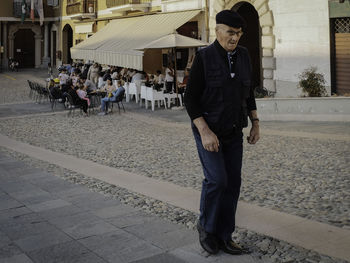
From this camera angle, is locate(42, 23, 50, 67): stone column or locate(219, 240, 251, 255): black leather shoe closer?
locate(219, 240, 251, 255): black leather shoe

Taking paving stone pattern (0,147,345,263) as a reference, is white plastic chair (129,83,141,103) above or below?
above

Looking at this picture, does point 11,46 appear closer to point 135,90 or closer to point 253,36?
point 135,90

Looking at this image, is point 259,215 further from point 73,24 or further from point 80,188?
point 73,24

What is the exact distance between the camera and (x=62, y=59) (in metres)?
36.4

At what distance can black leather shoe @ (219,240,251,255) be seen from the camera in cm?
386

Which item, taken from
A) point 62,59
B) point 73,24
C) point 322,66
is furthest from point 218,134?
point 62,59

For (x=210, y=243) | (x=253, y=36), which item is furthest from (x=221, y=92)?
(x=253, y=36)

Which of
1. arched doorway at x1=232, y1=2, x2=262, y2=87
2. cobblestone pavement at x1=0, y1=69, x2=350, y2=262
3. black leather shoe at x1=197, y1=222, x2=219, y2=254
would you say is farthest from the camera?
arched doorway at x1=232, y1=2, x2=262, y2=87

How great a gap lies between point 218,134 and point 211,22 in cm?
1563

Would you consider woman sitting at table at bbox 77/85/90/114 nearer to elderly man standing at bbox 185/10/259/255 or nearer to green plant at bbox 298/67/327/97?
green plant at bbox 298/67/327/97

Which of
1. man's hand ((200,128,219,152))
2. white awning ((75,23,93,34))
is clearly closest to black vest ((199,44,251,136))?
man's hand ((200,128,219,152))

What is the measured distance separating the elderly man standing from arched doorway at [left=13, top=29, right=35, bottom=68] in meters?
38.9

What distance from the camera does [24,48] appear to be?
4016cm

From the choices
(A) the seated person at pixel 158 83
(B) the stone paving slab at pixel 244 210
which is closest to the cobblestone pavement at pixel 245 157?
(B) the stone paving slab at pixel 244 210
